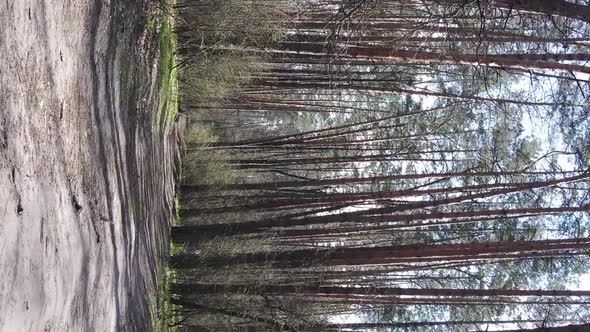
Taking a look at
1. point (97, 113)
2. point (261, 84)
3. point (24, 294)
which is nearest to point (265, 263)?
point (97, 113)

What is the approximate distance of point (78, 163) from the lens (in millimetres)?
6230

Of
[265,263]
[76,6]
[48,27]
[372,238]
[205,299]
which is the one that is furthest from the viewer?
[372,238]

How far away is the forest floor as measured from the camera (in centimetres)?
454

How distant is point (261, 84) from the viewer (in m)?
16.0

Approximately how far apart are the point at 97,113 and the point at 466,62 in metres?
4.99

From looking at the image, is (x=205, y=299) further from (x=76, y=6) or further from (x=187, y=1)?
(x=76, y=6)

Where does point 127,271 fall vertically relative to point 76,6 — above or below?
below

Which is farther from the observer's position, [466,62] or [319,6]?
[319,6]

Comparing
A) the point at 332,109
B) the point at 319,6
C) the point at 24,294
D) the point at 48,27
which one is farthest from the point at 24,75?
the point at 332,109

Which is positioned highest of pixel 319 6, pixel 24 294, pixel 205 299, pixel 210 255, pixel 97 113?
pixel 319 6

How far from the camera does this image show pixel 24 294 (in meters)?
4.64

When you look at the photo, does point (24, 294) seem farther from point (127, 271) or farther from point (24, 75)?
point (127, 271)

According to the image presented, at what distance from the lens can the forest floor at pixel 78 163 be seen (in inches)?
179

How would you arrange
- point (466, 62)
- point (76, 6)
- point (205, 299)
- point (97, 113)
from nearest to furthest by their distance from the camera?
point (76, 6), point (97, 113), point (466, 62), point (205, 299)
